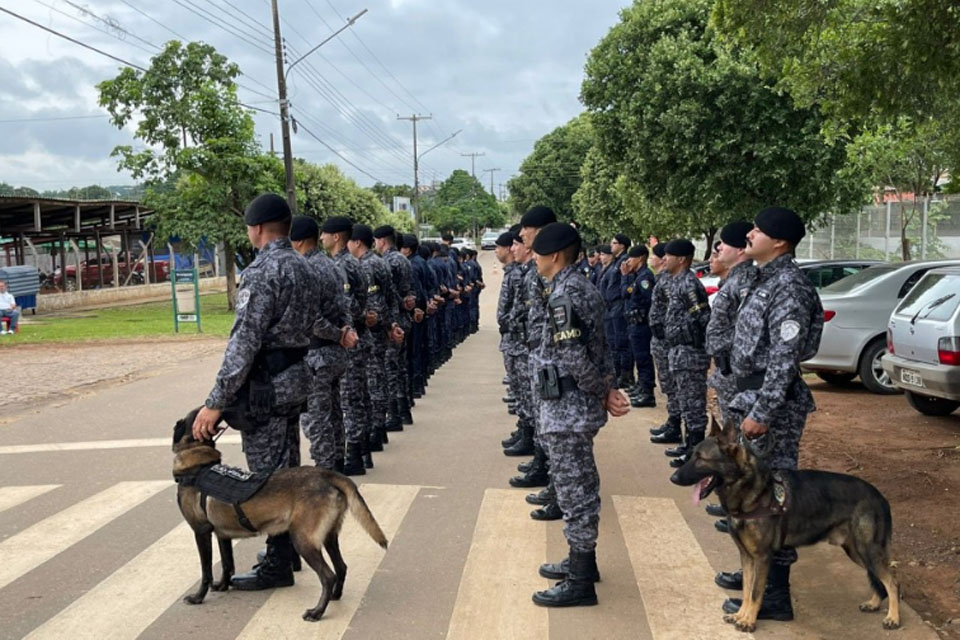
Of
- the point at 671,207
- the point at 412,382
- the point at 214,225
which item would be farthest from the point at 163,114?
the point at 412,382

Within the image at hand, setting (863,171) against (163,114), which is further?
(163,114)

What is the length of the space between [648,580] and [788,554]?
894mm

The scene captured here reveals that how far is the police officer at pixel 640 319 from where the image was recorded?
1145cm

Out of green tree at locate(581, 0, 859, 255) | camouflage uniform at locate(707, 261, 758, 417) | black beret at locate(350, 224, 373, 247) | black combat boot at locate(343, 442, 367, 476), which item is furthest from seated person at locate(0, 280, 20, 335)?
camouflage uniform at locate(707, 261, 758, 417)

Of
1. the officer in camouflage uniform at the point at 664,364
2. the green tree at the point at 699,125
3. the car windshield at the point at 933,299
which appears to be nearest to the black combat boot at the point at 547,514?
the officer in camouflage uniform at the point at 664,364

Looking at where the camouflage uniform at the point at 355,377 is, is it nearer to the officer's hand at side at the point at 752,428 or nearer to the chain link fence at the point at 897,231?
the officer's hand at side at the point at 752,428

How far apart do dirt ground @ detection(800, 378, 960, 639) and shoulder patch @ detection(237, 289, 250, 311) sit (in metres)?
3.96

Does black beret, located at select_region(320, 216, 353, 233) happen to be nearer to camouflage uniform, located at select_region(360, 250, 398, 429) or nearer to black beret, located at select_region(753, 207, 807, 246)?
camouflage uniform, located at select_region(360, 250, 398, 429)

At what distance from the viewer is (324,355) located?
21.4 feet

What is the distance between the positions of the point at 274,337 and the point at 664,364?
6.06m

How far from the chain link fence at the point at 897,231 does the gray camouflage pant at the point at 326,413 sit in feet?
52.8

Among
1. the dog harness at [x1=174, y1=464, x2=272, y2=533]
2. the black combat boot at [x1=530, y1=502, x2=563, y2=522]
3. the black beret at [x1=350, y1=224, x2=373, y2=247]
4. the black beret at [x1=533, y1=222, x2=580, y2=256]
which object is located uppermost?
the black beret at [x1=350, y1=224, x2=373, y2=247]

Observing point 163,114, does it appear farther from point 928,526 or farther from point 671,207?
Result: point 928,526

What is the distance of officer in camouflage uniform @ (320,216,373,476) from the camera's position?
776 cm
